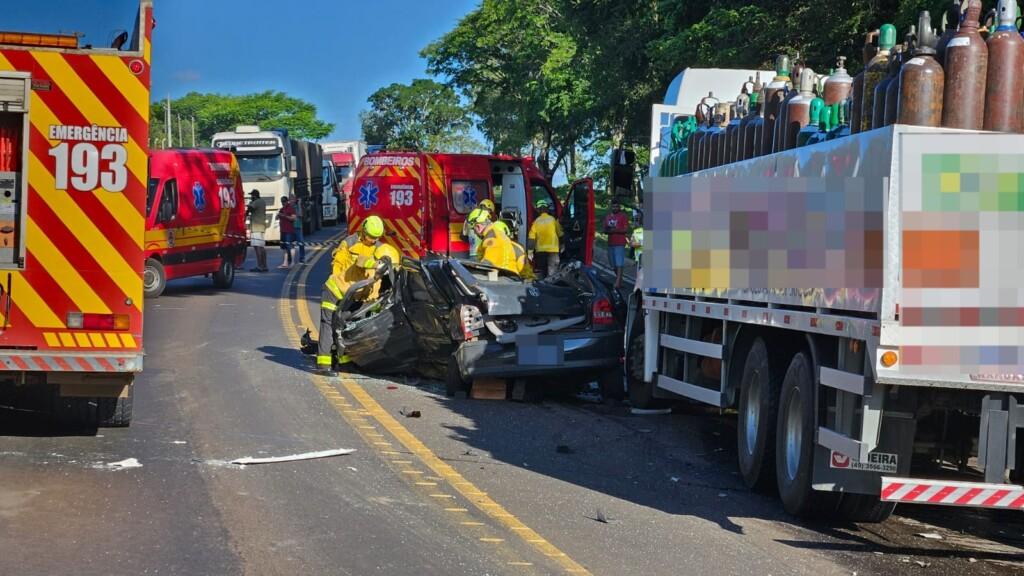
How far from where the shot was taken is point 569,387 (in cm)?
1317

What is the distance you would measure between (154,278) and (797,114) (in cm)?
1627

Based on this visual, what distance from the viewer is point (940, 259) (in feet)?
22.2

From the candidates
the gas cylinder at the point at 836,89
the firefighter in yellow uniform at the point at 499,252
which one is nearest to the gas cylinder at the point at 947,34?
the gas cylinder at the point at 836,89

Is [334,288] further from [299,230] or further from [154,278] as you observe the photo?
[299,230]

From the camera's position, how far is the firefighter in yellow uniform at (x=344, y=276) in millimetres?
14047

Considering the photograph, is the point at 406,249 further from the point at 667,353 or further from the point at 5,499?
the point at 5,499

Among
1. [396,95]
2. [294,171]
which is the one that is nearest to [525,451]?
[294,171]

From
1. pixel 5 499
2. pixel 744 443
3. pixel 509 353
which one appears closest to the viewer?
pixel 5 499

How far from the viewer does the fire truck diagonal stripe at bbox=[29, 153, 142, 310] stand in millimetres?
8891

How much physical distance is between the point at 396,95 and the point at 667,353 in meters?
104

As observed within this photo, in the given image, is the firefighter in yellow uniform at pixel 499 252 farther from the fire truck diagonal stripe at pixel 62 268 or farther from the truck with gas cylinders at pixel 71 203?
the fire truck diagonal stripe at pixel 62 268

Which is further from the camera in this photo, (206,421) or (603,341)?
(603,341)

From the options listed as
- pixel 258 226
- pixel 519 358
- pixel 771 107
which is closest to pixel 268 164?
pixel 258 226

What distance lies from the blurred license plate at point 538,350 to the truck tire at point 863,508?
4786mm
